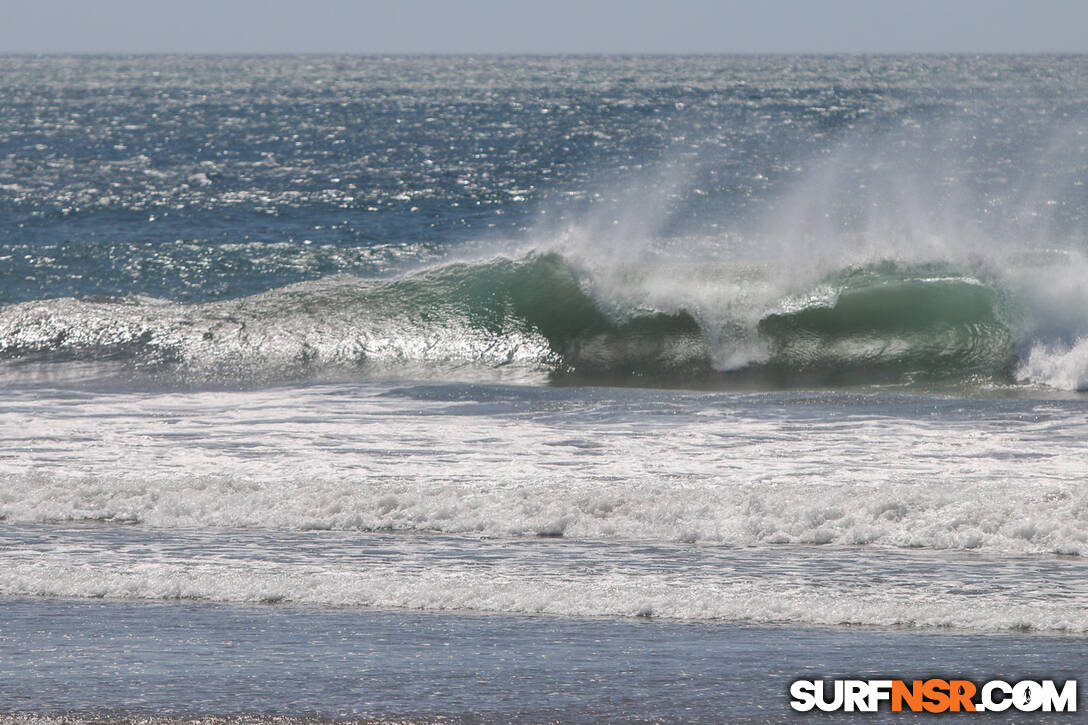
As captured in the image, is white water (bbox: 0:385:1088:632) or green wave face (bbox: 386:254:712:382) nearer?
white water (bbox: 0:385:1088:632)

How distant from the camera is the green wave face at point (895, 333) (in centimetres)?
1388

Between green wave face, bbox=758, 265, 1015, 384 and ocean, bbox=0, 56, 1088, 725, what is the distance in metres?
0.06

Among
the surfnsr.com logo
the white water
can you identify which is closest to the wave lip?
the white water

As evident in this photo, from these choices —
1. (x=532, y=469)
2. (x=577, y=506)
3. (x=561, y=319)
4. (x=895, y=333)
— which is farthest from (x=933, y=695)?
(x=561, y=319)

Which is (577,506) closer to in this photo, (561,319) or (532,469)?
(532,469)

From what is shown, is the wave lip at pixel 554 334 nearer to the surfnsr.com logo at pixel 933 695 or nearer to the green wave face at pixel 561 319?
the green wave face at pixel 561 319

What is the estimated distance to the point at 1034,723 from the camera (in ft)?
14.8

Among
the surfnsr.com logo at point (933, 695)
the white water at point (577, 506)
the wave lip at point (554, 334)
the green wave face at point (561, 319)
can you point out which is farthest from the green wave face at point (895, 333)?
the surfnsr.com logo at point (933, 695)

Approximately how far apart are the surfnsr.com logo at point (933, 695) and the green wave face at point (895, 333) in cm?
897

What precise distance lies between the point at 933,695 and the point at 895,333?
1046 centimetres

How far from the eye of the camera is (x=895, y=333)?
1478 centimetres

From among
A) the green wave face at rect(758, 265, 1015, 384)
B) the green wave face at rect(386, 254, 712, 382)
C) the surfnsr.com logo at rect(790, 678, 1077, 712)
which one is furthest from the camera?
the green wave face at rect(386, 254, 712, 382)

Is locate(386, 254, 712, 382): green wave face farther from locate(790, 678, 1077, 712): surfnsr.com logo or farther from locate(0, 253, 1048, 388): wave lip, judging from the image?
locate(790, 678, 1077, 712): surfnsr.com logo

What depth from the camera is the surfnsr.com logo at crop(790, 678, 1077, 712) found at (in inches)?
183
